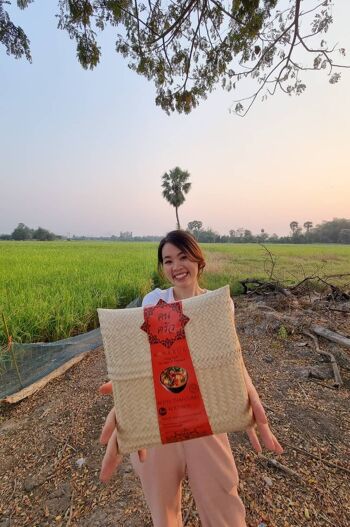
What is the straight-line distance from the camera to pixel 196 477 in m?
1.05

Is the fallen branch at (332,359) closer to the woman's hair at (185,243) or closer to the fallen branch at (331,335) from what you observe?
the fallen branch at (331,335)

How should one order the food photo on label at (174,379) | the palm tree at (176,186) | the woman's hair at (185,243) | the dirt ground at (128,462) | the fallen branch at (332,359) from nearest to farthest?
the food photo on label at (174,379)
the woman's hair at (185,243)
the dirt ground at (128,462)
the fallen branch at (332,359)
the palm tree at (176,186)

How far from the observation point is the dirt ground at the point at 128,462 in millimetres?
1461

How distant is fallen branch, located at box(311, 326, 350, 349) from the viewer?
3266mm

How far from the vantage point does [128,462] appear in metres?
1.84

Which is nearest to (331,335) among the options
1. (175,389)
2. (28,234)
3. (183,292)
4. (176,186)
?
(183,292)

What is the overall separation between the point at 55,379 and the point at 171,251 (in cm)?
244

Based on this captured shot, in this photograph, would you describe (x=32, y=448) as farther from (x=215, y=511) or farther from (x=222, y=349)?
(x=222, y=349)

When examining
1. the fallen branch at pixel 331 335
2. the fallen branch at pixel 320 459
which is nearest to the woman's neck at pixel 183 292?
the fallen branch at pixel 320 459

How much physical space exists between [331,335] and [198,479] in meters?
3.06

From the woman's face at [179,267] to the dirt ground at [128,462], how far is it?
1273 mm

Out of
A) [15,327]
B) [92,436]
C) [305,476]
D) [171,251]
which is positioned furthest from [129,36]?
[305,476]

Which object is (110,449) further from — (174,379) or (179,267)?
(179,267)

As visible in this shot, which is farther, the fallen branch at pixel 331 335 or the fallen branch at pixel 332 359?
the fallen branch at pixel 331 335
